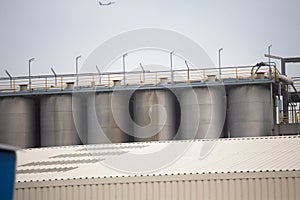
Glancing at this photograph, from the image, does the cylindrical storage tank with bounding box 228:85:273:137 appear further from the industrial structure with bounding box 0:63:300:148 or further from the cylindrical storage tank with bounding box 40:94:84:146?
the cylindrical storage tank with bounding box 40:94:84:146

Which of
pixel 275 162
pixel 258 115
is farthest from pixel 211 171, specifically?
pixel 258 115

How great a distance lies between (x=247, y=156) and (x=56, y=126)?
2028cm

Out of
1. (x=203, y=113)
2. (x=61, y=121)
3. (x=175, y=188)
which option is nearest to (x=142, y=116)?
(x=203, y=113)

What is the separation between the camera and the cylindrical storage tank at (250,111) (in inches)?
1458

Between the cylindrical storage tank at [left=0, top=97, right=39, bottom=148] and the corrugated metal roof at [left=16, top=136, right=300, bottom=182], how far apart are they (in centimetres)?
1236

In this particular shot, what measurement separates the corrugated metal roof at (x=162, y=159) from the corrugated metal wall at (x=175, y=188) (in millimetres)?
306

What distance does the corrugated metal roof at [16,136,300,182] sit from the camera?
18594 millimetres

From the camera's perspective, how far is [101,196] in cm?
1828

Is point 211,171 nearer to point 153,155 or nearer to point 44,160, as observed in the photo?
point 153,155

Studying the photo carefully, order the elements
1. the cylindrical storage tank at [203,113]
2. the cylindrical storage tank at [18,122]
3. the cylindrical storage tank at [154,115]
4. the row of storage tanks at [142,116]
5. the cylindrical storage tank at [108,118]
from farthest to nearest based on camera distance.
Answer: the cylindrical storage tank at [18,122]
the cylindrical storage tank at [108,118]
the cylindrical storage tank at [154,115]
the row of storage tanks at [142,116]
the cylindrical storage tank at [203,113]

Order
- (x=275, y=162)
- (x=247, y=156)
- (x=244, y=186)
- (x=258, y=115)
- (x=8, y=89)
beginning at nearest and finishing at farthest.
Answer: (x=244, y=186) < (x=275, y=162) < (x=247, y=156) < (x=258, y=115) < (x=8, y=89)

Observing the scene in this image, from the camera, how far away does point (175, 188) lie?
17812 millimetres

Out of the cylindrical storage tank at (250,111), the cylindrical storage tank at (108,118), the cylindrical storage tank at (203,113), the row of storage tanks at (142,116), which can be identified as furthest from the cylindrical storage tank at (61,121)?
the cylindrical storage tank at (250,111)

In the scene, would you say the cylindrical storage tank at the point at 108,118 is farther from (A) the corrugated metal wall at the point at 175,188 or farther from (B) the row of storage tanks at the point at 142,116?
(A) the corrugated metal wall at the point at 175,188
